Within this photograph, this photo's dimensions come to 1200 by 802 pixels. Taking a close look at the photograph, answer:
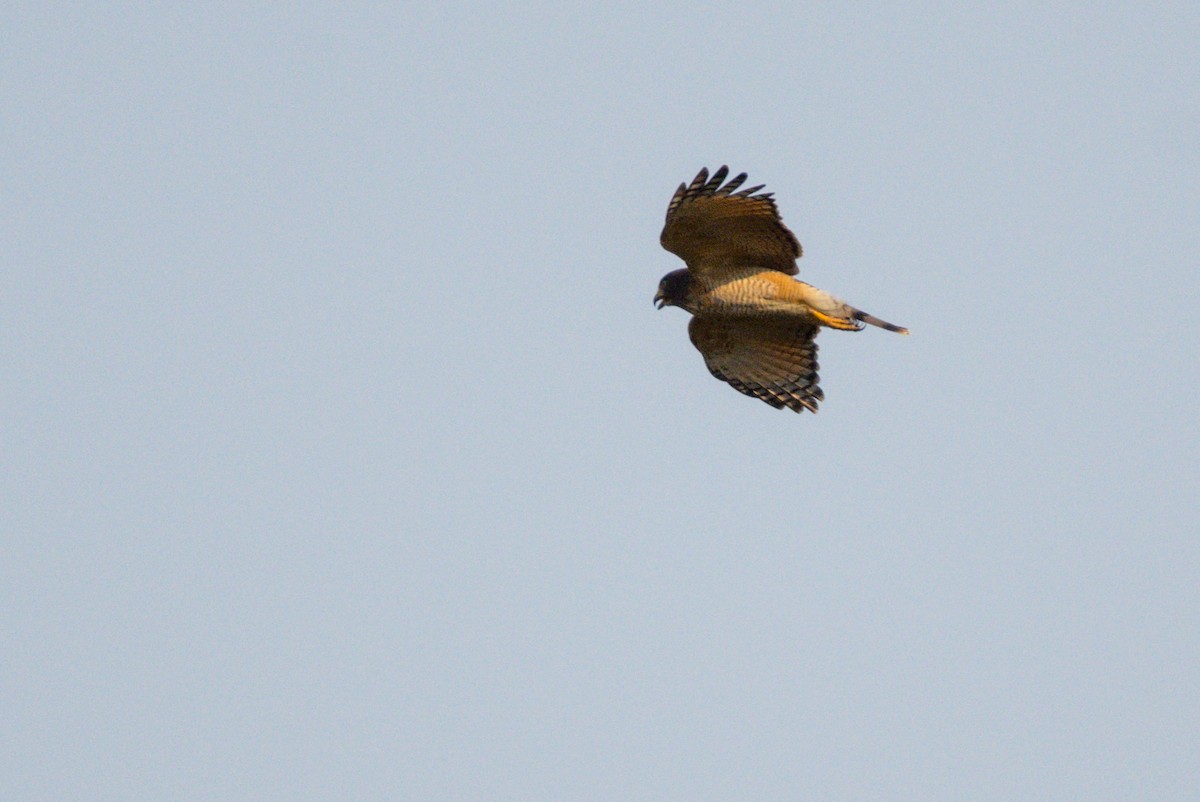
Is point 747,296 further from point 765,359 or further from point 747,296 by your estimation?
point 765,359

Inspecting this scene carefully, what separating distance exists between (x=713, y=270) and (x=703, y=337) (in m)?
1.10

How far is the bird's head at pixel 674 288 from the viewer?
45.4 feet

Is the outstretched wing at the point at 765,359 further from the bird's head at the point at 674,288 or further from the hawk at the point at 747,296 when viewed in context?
the bird's head at the point at 674,288

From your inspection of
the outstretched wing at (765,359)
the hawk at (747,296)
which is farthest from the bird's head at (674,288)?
the outstretched wing at (765,359)

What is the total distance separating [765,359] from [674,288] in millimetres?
1295

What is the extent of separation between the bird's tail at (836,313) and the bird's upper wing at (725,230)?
28 centimetres

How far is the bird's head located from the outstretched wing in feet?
1.99

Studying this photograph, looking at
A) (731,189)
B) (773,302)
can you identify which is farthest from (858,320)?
(731,189)

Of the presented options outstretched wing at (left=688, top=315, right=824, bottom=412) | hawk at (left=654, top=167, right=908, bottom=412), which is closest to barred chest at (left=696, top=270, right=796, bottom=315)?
hawk at (left=654, top=167, right=908, bottom=412)

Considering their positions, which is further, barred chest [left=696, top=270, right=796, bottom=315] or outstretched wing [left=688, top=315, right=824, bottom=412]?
outstretched wing [left=688, top=315, right=824, bottom=412]

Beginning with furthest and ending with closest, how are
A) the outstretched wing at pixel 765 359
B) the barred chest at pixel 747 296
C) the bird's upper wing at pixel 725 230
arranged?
1. the outstretched wing at pixel 765 359
2. the barred chest at pixel 747 296
3. the bird's upper wing at pixel 725 230

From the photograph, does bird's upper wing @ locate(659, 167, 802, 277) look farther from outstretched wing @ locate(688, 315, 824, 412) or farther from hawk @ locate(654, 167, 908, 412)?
outstretched wing @ locate(688, 315, 824, 412)

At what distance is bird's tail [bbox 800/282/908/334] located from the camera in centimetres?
1375

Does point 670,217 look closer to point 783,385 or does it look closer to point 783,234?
point 783,234
